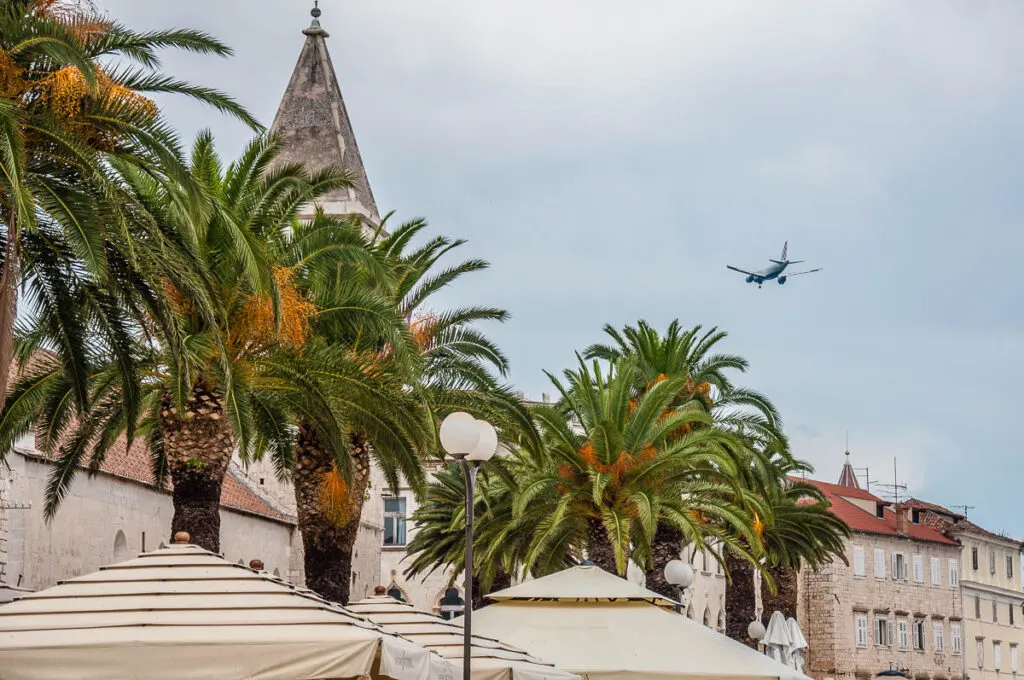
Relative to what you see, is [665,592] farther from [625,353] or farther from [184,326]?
[184,326]

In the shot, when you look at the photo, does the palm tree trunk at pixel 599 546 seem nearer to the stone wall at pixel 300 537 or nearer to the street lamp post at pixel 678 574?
the street lamp post at pixel 678 574

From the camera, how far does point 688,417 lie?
99.1 feet

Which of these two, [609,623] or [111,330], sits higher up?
[111,330]

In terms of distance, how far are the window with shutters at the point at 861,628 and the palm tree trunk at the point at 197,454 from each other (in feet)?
223

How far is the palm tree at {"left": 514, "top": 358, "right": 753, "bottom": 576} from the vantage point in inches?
1150

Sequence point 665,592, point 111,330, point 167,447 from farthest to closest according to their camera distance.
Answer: point 665,592, point 167,447, point 111,330

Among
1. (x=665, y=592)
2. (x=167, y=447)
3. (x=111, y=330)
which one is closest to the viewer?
(x=111, y=330)

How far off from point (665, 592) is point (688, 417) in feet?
17.7

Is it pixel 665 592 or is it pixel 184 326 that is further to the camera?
pixel 665 592

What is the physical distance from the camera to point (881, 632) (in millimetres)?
87438

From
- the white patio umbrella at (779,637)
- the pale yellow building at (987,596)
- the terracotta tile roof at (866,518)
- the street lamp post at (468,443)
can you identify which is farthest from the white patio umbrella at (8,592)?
the pale yellow building at (987,596)

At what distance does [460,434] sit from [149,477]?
25.5 m

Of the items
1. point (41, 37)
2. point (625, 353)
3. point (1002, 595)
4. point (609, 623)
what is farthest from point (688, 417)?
point (1002, 595)

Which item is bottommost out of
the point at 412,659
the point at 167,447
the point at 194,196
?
the point at 412,659
